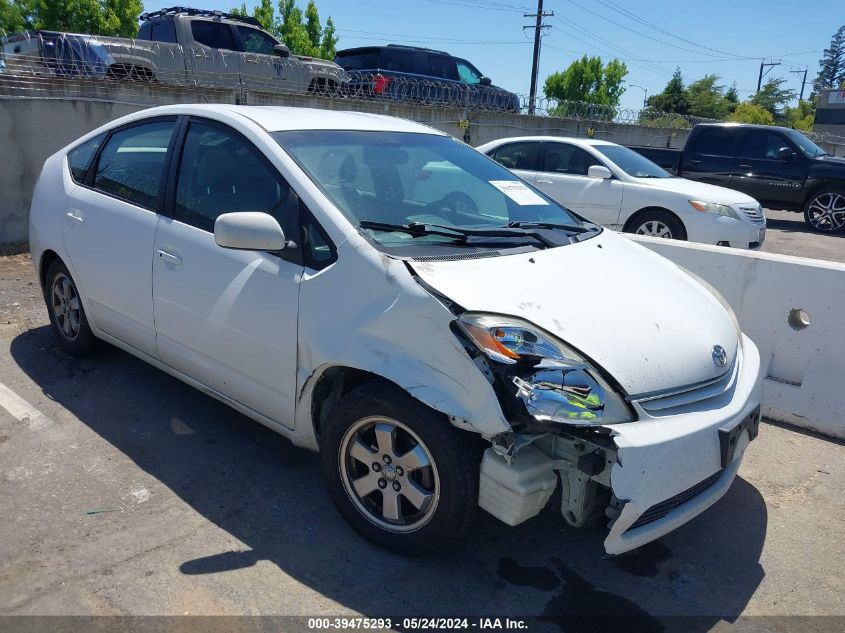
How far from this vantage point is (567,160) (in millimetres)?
9070

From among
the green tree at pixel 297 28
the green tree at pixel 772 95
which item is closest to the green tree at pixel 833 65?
the green tree at pixel 772 95

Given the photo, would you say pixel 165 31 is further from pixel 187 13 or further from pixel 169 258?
pixel 169 258

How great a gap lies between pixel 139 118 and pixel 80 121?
16.5 ft

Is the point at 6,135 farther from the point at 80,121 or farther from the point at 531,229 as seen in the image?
the point at 531,229

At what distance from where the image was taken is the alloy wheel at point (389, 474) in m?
2.62

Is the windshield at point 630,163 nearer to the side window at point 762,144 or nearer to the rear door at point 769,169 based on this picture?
the rear door at point 769,169

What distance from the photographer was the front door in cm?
297

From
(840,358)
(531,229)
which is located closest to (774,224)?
(840,358)

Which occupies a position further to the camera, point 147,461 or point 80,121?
point 80,121

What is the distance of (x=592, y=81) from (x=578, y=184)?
184 feet

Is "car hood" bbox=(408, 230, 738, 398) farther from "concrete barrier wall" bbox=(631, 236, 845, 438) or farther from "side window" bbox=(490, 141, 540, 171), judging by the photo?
"side window" bbox=(490, 141, 540, 171)

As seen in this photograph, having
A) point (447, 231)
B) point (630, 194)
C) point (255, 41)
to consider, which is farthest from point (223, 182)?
point (255, 41)

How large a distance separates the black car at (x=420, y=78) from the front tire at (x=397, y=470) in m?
12.9

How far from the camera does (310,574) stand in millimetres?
2660
